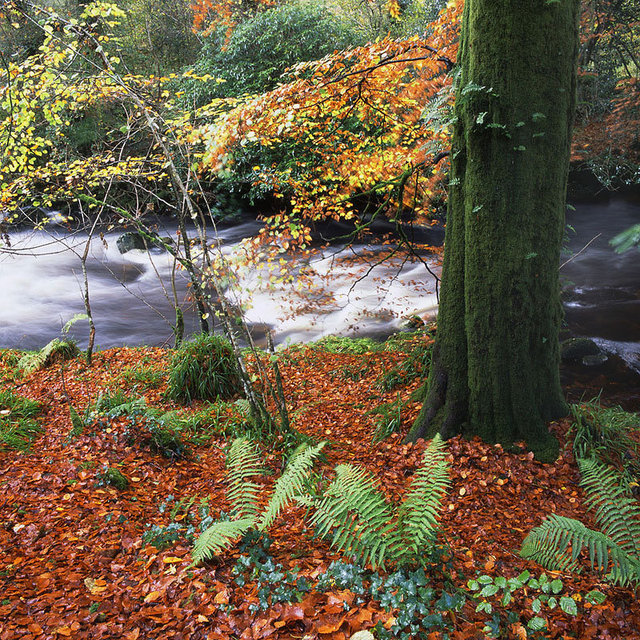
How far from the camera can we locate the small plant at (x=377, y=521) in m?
2.32

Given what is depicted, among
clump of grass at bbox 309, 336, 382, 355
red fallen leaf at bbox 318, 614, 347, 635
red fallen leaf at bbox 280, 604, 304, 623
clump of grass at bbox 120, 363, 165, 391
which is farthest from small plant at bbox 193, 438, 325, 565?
clump of grass at bbox 309, 336, 382, 355

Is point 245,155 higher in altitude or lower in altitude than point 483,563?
higher

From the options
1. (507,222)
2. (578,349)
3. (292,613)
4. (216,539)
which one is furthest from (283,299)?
(292,613)

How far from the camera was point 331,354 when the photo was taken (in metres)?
7.76

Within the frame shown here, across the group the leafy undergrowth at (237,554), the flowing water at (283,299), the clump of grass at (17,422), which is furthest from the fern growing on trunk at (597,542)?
the flowing water at (283,299)

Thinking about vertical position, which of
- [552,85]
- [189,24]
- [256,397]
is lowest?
[256,397]

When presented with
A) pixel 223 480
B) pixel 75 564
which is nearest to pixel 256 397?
pixel 223 480

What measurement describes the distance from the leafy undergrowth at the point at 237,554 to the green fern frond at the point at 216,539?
9 cm

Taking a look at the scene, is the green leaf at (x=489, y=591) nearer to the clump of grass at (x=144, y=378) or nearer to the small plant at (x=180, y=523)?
the small plant at (x=180, y=523)

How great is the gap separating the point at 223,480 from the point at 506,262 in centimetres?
275

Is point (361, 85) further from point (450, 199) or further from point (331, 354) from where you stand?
point (331, 354)

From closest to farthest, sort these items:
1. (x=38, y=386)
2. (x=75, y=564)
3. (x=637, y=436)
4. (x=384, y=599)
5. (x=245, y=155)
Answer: (x=384, y=599) < (x=75, y=564) < (x=637, y=436) < (x=38, y=386) < (x=245, y=155)

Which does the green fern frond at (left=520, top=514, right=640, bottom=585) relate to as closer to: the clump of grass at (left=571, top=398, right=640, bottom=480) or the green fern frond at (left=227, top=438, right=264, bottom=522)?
the clump of grass at (left=571, top=398, right=640, bottom=480)

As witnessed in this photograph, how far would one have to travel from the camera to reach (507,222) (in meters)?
3.38
